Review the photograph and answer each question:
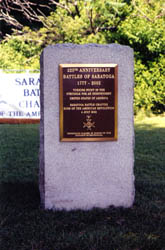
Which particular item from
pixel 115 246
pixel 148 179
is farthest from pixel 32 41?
pixel 115 246

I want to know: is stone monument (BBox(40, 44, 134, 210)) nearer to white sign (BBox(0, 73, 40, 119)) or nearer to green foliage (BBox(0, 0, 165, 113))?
white sign (BBox(0, 73, 40, 119))

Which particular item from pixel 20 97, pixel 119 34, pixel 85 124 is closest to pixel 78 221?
pixel 85 124

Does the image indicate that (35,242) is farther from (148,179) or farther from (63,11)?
(63,11)

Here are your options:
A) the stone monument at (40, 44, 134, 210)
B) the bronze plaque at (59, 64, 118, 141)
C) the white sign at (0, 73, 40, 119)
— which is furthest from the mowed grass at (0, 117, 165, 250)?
the white sign at (0, 73, 40, 119)

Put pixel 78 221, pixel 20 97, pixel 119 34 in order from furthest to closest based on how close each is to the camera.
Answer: pixel 119 34, pixel 20 97, pixel 78 221

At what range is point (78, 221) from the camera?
3.65 meters

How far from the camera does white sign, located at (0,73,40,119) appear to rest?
35.4 feet

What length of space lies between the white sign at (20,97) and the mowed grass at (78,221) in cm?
518

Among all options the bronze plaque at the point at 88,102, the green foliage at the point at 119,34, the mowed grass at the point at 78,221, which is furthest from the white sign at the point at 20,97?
the bronze plaque at the point at 88,102

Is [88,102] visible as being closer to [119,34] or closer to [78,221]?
[78,221]

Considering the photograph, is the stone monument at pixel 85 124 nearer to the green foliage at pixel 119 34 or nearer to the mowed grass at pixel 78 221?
the mowed grass at pixel 78 221

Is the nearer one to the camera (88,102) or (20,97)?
(88,102)

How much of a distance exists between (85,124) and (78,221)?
3.26 feet

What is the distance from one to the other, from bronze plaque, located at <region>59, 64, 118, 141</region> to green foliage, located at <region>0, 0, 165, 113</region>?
8354 millimetres
